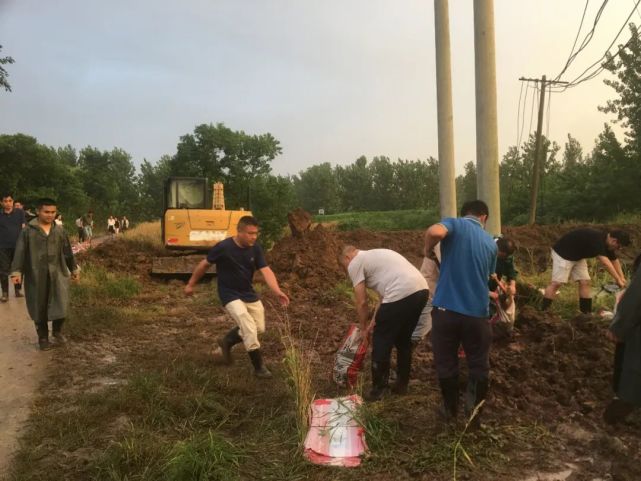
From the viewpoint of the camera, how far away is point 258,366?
18.2ft

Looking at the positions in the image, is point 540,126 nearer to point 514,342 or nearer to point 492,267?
point 514,342

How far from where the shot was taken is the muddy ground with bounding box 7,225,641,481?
3.62m

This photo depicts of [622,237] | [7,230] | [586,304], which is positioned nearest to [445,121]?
[622,237]

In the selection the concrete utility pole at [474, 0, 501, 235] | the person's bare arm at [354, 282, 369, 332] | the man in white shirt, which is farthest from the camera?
the concrete utility pole at [474, 0, 501, 235]

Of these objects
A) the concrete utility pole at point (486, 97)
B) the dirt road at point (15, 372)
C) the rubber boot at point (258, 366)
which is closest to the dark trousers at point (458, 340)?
the rubber boot at point (258, 366)

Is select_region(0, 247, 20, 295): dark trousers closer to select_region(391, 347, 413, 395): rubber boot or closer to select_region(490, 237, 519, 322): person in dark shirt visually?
select_region(391, 347, 413, 395): rubber boot

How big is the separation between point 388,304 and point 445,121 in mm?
4723

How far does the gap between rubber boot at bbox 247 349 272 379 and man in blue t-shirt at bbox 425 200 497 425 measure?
6.81 ft

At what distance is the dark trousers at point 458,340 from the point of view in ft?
12.6

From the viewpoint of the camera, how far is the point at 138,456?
12.3 ft

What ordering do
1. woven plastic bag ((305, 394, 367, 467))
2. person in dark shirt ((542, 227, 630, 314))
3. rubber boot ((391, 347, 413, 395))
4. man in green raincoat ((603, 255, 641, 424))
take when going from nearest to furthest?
man in green raincoat ((603, 255, 641, 424)) → woven plastic bag ((305, 394, 367, 467)) → rubber boot ((391, 347, 413, 395)) → person in dark shirt ((542, 227, 630, 314))

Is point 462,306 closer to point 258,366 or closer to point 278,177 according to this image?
point 258,366

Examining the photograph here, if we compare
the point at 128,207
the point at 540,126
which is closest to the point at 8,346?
the point at 540,126

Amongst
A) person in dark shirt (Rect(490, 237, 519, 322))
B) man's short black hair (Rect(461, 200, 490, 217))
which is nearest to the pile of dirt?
person in dark shirt (Rect(490, 237, 519, 322))
